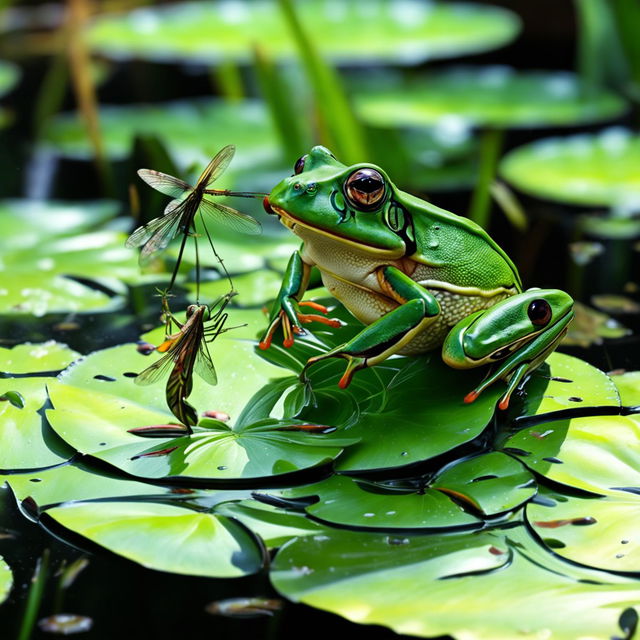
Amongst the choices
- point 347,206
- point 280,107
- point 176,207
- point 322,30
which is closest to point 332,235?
point 347,206

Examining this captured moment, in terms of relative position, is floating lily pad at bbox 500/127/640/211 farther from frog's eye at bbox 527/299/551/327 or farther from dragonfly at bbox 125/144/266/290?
dragonfly at bbox 125/144/266/290

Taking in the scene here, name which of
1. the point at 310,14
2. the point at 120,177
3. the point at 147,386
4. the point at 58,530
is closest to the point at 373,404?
the point at 147,386

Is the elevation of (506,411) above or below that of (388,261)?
below

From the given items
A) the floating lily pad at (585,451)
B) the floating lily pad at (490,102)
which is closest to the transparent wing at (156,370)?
the floating lily pad at (585,451)

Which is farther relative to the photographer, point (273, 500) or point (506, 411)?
point (506, 411)

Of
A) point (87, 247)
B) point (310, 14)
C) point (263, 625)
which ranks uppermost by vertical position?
point (310, 14)

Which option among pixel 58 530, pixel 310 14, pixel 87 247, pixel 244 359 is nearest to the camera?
pixel 58 530

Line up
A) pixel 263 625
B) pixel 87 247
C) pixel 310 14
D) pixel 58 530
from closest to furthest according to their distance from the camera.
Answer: pixel 263 625, pixel 58 530, pixel 87 247, pixel 310 14

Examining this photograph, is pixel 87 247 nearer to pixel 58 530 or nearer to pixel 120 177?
pixel 120 177

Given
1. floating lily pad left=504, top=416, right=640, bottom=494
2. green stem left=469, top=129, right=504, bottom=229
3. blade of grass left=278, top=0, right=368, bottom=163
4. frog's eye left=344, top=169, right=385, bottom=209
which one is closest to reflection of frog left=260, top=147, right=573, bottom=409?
frog's eye left=344, top=169, right=385, bottom=209
